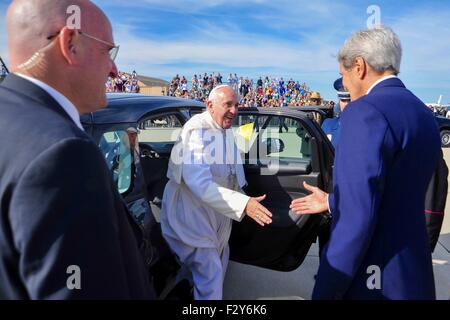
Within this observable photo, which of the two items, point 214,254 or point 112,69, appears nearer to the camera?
point 112,69

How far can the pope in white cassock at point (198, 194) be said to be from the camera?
7.91 feet

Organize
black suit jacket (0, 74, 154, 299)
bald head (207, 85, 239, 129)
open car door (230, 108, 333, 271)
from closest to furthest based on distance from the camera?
black suit jacket (0, 74, 154, 299) → bald head (207, 85, 239, 129) → open car door (230, 108, 333, 271)

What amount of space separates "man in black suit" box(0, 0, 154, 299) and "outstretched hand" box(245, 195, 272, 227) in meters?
1.26

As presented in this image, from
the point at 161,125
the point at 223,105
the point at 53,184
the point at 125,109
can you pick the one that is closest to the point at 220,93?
the point at 223,105

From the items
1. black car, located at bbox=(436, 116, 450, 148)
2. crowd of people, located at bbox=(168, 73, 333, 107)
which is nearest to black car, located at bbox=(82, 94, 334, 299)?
black car, located at bbox=(436, 116, 450, 148)

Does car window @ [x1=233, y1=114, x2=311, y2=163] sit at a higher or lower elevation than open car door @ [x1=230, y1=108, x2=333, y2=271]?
higher

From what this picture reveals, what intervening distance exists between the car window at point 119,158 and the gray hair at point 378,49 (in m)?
1.30

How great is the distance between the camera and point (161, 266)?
220 centimetres

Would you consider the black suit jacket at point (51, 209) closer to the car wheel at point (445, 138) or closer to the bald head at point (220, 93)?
the bald head at point (220, 93)

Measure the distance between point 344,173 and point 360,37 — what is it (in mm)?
564

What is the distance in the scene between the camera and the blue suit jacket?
1.36m

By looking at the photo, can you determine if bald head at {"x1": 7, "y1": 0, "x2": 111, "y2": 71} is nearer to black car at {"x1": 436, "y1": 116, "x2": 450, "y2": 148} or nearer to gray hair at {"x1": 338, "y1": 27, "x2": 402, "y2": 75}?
gray hair at {"x1": 338, "y1": 27, "x2": 402, "y2": 75}
